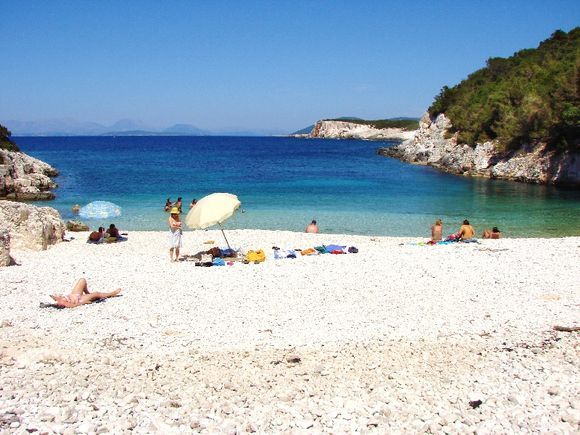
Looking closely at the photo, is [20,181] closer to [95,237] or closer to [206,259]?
[95,237]

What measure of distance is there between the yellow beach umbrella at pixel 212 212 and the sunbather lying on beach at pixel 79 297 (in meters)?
4.44

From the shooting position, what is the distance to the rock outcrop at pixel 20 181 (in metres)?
38.7

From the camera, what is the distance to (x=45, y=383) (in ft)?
25.8

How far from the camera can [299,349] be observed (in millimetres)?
9242

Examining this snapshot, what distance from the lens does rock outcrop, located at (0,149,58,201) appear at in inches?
1522

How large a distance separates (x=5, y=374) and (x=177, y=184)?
4282 centimetres

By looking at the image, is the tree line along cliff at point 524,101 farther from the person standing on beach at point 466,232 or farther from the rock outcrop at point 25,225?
the rock outcrop at point 25,225

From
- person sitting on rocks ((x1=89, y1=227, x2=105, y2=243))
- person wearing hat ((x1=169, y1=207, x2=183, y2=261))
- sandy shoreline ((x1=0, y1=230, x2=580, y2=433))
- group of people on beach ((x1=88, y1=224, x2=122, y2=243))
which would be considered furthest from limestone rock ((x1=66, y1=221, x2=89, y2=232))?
sandy shoreline ((x1=0, y1=230, x2=580, y2=433))

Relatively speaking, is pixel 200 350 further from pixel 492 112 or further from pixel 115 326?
pixel 492 112

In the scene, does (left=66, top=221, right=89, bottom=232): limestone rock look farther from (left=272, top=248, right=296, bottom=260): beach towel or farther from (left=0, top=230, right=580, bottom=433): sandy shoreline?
(left=272, top=248, right=296, bottom=260): beach towel

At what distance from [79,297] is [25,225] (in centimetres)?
861

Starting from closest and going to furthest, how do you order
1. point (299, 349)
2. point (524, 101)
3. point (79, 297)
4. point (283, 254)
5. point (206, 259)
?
point (299, 349)
point (79, 297)
point (206, 259)
point (283, 254)
point (524, 101)

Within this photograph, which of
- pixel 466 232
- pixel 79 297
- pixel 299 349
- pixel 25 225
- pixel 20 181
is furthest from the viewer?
pixel 20 181

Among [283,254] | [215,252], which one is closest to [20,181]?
[215,252]
